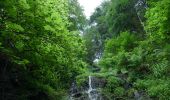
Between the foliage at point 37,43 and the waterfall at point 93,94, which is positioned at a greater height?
the foliage at point 37,43

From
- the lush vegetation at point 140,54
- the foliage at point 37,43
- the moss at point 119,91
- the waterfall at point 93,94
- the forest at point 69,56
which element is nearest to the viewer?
the foliage at point 37,43

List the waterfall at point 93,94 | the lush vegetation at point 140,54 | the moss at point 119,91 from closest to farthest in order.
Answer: the lush vegetation at point 140,54, the moss at point 119,91, the waterfall at point 93,94

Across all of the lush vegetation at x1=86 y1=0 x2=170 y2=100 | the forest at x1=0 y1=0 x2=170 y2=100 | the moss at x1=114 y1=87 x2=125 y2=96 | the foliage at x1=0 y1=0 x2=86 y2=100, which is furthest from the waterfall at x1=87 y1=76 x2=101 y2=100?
the foliage at x1=0 y1=0 x2=86 y2=100

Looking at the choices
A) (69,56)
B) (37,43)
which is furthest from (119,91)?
(37,43)

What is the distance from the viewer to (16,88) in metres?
13.2

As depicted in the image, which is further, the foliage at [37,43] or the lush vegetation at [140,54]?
the lush vegetation at [140,54]

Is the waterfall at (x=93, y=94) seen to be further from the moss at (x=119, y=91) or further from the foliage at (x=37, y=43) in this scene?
the foliage at (x=37, y=43)

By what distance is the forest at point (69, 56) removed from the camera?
36.7 ft

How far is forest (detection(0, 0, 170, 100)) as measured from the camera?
36.7 ft

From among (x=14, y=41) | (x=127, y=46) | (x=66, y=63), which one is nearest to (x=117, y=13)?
(x=127, y=46)

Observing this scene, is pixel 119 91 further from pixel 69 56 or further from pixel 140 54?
pixel 69 56

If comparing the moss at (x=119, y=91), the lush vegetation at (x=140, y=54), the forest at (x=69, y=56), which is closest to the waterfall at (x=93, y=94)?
the forest at (x=69, y=56)

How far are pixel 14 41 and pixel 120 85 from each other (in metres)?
11.4

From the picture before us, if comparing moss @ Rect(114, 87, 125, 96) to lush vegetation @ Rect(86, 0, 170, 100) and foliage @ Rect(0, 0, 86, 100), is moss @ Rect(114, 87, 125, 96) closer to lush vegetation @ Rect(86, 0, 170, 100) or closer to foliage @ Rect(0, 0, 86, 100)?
lush vegetation @ Rect(86, 0, 170, 100)
